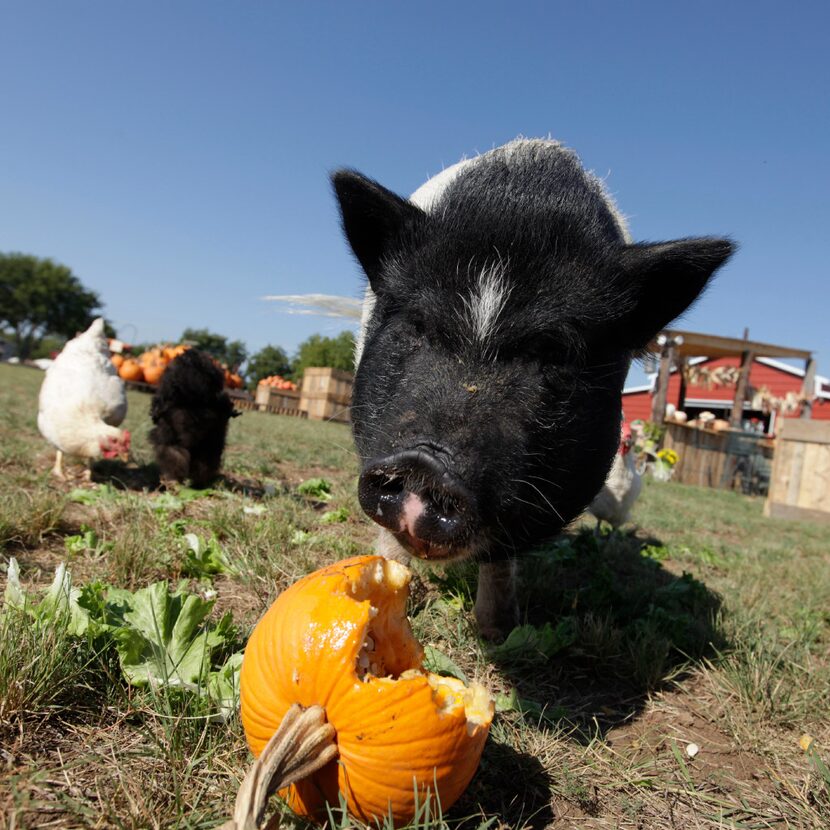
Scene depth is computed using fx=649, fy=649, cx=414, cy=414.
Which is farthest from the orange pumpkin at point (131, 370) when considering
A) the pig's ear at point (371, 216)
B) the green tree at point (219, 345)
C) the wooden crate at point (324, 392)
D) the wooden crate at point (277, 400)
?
the green tree at point (219, 345)

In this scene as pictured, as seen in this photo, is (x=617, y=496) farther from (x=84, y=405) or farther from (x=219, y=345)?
(x=219, y=345)

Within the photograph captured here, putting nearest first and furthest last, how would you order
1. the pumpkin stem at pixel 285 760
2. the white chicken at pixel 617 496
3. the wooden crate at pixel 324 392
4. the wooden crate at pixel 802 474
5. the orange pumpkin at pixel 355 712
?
the pumpkin stem at pixel 285 760 < the orange pumpkin at pixel 355 712 < the white chicken at pixel 617 496 < the wooden crate at pixel 802 474 < the wooden crate at pixel 324 392

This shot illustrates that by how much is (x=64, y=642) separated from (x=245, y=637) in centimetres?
62

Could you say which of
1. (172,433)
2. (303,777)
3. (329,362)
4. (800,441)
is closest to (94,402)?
(172,433)

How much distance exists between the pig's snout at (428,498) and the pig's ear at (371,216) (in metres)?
1.14

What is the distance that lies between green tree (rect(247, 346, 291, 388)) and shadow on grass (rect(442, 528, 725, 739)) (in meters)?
56.9

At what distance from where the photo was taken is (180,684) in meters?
1.74

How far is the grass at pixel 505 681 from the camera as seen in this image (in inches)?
59.7

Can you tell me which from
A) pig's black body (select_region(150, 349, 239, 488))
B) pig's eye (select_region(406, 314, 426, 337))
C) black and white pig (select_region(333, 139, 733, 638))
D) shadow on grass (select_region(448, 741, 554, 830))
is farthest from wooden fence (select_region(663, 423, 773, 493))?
shadow on grass (select_region(448, 741, 554, 830))

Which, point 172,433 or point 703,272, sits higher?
point 703,272

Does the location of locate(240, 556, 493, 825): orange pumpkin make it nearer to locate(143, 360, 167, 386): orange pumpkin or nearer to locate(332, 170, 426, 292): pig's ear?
locate(332, 170, 426, 292): pig's ear

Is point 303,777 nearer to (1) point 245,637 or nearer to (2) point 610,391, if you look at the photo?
(1) point 245,637

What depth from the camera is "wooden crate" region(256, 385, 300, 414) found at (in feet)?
81.1

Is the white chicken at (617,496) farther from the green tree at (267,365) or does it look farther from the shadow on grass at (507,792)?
the green tree at (267,365)
